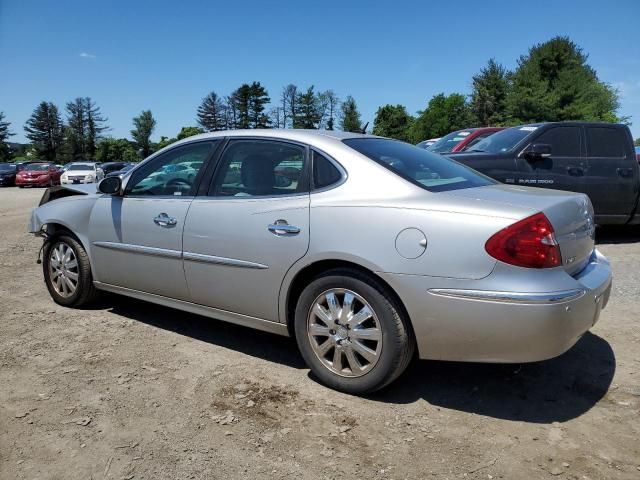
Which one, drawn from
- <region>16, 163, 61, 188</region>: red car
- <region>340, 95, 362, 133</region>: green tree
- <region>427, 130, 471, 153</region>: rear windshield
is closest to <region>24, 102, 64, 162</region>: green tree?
<region>340, 95, 362, 133</region>: green tree

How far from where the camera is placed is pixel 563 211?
2854 mm

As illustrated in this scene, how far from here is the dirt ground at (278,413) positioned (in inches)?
94.8

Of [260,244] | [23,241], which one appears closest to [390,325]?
[260,244]

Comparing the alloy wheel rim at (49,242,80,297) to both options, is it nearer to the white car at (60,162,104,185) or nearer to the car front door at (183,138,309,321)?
the car front door at (183,138,309,321)

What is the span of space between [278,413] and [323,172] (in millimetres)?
1444

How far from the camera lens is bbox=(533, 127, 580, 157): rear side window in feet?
24.3

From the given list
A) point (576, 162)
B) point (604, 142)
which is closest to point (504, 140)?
point (576, 162)

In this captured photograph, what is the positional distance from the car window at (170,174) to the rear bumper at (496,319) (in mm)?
1864

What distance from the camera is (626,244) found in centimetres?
766

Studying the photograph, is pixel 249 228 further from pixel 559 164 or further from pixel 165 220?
pixel 559 164

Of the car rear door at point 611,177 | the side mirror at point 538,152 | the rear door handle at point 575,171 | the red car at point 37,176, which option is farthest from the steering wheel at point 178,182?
the red car at point 37,176

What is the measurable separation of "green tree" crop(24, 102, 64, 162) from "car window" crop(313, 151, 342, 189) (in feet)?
334

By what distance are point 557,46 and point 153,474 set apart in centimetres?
6875

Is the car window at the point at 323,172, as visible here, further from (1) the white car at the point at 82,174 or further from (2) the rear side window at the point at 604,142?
(1) the white car at the point at 82,174
